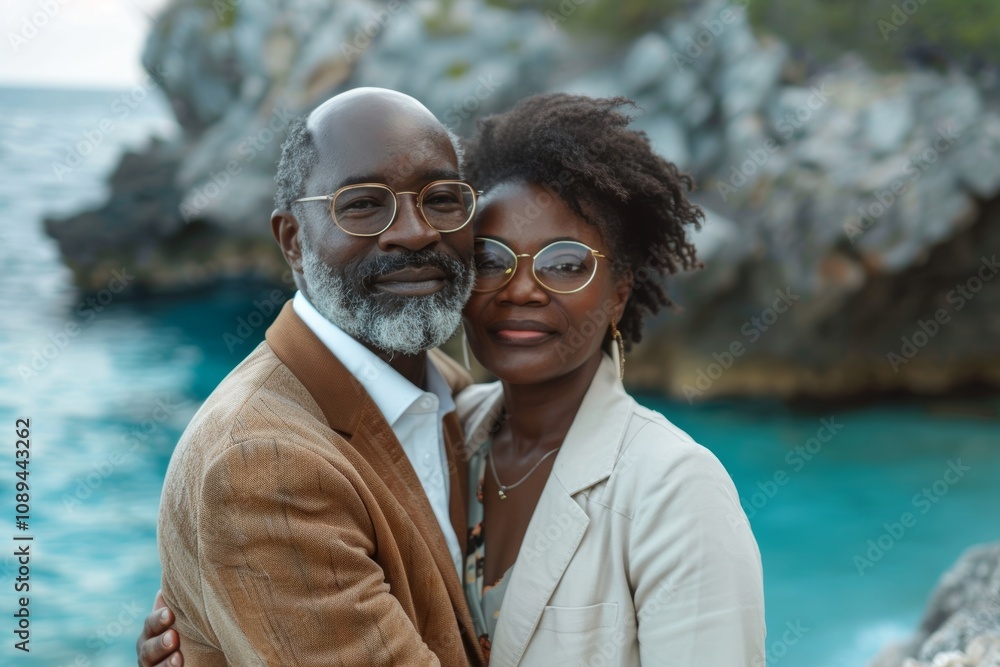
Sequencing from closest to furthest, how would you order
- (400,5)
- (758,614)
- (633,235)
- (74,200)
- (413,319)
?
(758,614)
(413,319)
(633,235)
(74,200)
(400,5)

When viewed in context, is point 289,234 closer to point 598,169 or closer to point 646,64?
point 598,169

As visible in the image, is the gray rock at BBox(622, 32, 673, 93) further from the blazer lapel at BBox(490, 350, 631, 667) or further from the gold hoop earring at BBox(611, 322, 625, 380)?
the blazer lapel at BBox(490, 350, 631, 667)

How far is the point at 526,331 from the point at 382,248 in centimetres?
47

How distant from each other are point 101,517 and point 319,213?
5324 millimetres

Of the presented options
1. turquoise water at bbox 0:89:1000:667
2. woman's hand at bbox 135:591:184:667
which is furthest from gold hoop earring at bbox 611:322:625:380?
turquoise water at bbox 0:89:1000:667

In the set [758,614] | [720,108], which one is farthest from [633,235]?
[720,108]

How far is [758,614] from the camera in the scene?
80.7 inches

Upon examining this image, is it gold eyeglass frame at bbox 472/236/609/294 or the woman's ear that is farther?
the woman's ear

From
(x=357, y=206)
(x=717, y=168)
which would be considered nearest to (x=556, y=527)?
(x=357, y=206)

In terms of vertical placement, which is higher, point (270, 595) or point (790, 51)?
point (790, 51)

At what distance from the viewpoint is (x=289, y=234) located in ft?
7.79

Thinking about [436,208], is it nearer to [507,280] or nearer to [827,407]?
[507,280]

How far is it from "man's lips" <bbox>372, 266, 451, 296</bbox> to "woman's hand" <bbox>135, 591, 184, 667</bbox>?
3.47ft

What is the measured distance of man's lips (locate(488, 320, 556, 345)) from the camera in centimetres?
237
